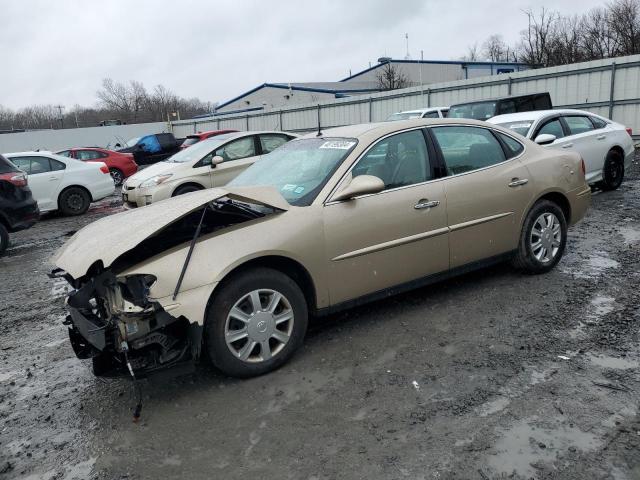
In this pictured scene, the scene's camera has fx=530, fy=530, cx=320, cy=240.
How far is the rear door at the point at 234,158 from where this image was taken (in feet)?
33.3

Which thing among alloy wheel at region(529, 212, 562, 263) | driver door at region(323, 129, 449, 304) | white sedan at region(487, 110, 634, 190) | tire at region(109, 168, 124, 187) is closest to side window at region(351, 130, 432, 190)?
driver door at region(323, 129, 449, 304)

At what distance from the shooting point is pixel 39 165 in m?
11.8

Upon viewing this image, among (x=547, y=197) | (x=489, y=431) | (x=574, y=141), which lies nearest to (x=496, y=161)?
(x=547, y=197)

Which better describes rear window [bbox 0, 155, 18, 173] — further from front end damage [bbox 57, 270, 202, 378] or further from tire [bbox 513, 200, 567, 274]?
tire [bbox 513, 200, 567, 274]

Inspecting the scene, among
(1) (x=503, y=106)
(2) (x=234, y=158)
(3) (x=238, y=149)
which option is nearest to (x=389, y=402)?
(2) (x=234, y=158)

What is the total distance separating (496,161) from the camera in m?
4.93

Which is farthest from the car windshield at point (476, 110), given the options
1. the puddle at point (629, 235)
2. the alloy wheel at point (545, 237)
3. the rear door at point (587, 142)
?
the alloy wheel at point (545, 237)

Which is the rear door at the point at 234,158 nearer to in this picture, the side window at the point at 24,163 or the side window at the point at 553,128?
the side window at the point at 24,163

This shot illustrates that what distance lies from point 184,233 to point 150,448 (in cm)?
150

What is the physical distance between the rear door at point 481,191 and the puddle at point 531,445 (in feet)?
6.22

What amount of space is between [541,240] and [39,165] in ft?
35.6

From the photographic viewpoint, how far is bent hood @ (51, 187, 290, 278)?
3273 millimetres

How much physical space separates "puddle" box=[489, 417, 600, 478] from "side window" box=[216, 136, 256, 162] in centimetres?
846

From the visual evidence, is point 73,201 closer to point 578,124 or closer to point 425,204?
point 425,204
